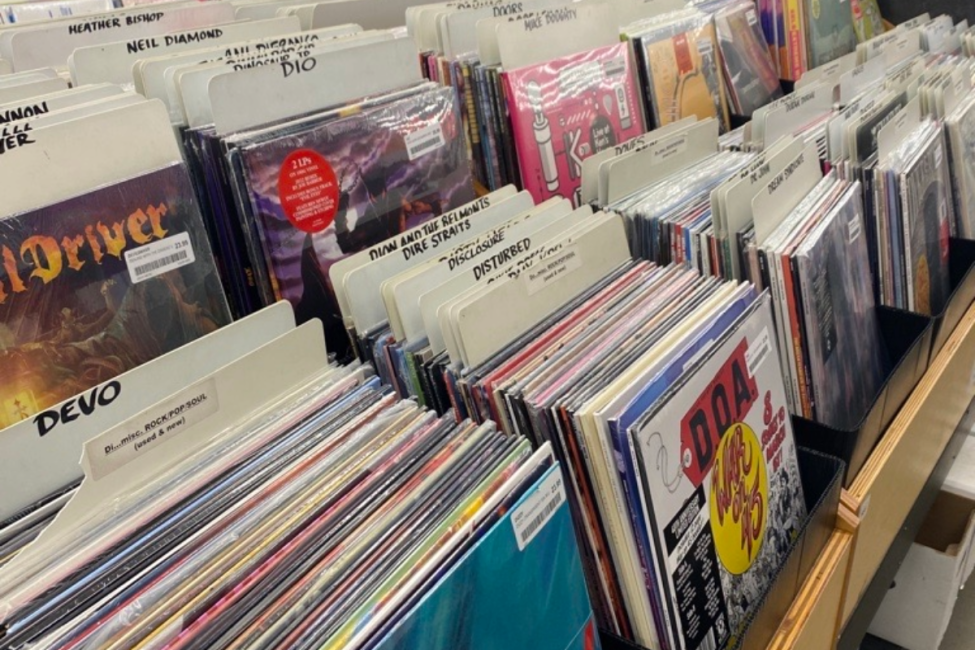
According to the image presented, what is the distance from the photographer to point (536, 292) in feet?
2.78

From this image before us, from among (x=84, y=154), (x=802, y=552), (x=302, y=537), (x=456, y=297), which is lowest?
(x=802, y=552)

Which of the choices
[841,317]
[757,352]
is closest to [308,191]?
[757,352]

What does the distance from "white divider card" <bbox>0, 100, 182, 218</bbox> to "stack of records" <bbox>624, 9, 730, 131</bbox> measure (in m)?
1.02

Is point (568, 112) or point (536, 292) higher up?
point (568, 112)

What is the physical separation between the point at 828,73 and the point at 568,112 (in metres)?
0.69

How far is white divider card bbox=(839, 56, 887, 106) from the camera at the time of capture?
1.57 meters

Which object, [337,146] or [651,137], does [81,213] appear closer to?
[337,146]

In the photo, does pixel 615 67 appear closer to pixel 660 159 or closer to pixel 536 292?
pixel 660 159

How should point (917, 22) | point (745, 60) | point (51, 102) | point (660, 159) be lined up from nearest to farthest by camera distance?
point (51, 102)
point (660, 159)
point (745, 60)
point (917, 22)

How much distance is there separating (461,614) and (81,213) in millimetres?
541

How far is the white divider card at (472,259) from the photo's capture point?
0.81 m

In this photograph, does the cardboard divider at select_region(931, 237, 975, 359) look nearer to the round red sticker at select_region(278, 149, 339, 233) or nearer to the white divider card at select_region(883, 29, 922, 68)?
the white divider card at select_region(883, 29, 922, 68)

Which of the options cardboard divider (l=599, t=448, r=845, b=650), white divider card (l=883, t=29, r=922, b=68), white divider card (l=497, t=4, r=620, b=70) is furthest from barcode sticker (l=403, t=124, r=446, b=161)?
white divider card (l=883, t=29, r=922, b=68)

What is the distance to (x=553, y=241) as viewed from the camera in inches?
35.2
